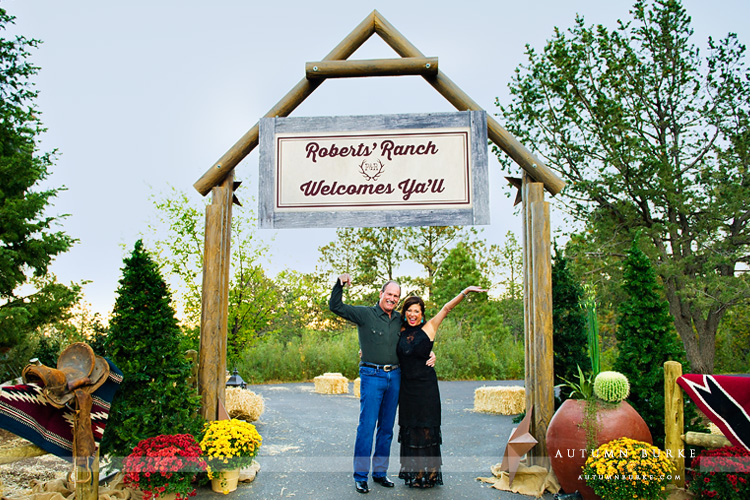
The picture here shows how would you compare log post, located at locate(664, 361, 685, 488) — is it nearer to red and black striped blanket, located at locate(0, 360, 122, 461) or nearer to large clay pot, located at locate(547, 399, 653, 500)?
large clay pot, located at locate(547, 399, 653, 500)

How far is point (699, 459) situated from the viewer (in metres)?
4.32

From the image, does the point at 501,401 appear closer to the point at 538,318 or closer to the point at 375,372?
the point at 538,318

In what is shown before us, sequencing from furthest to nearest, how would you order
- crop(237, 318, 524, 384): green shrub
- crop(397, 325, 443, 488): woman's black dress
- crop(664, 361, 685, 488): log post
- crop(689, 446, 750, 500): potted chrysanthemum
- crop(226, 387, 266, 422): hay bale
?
crop(237, 318, 524, 384): green shrub < crop(226, 387, 266, 422): hay bale < crop(397, 325, 443, 488): woman's black dress < crop(664, 361, 685, 488): log post < crop(689, 446, 750, 500): potted chrysanthemum

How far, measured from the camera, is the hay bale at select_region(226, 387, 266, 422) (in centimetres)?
830

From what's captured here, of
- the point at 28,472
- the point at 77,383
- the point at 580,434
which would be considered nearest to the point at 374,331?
the point at 580,434

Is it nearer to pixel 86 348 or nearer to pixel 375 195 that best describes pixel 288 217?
pixel 375 195

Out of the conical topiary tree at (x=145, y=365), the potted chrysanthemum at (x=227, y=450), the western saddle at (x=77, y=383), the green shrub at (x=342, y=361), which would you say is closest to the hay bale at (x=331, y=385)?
the green shrub at (x=342, y=361)

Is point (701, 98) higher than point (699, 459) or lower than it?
higher

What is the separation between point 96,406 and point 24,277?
734cm

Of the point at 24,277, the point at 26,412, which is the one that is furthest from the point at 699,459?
the point at 24,277

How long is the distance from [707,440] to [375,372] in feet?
8.75

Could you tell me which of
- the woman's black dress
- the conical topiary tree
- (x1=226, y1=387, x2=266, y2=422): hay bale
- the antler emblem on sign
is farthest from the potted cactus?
(x1=226, y1=387, x2=266, y2=422): hay bale

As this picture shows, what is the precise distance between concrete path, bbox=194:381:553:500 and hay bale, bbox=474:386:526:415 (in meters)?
0.28

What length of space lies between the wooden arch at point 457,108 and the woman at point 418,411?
80 cm
